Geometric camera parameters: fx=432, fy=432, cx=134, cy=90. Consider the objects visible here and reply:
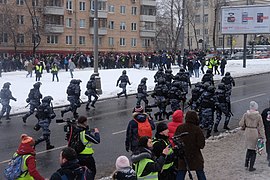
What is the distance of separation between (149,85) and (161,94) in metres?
13.3

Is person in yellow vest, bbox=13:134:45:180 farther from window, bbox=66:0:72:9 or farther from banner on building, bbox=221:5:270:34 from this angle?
window, bbox=66:0:72:9

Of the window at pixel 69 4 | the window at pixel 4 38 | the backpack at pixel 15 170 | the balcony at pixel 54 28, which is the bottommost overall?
the backpack at pixel 15 170

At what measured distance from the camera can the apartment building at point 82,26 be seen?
2307 inches

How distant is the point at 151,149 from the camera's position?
6363 mm

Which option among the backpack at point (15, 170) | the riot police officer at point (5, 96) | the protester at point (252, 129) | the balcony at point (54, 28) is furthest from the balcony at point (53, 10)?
the backpack at point (15, 170)

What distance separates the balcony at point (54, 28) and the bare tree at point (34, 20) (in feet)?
7.11

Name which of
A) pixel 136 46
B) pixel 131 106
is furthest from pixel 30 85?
pixel 136 46

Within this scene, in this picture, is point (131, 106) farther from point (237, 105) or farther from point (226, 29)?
point (226, 29)

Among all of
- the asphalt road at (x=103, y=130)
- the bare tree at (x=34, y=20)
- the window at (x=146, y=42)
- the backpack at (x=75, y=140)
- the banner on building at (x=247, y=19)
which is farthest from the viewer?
the window at (x=146, y=42)

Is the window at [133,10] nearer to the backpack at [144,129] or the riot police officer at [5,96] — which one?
the riot police officer at [5,96]

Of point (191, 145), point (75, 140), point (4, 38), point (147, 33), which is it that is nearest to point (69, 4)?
point (4, 38)

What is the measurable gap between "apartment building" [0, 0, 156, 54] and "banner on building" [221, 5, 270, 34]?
970 inches

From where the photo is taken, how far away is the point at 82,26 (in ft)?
216

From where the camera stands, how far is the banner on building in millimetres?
44250
